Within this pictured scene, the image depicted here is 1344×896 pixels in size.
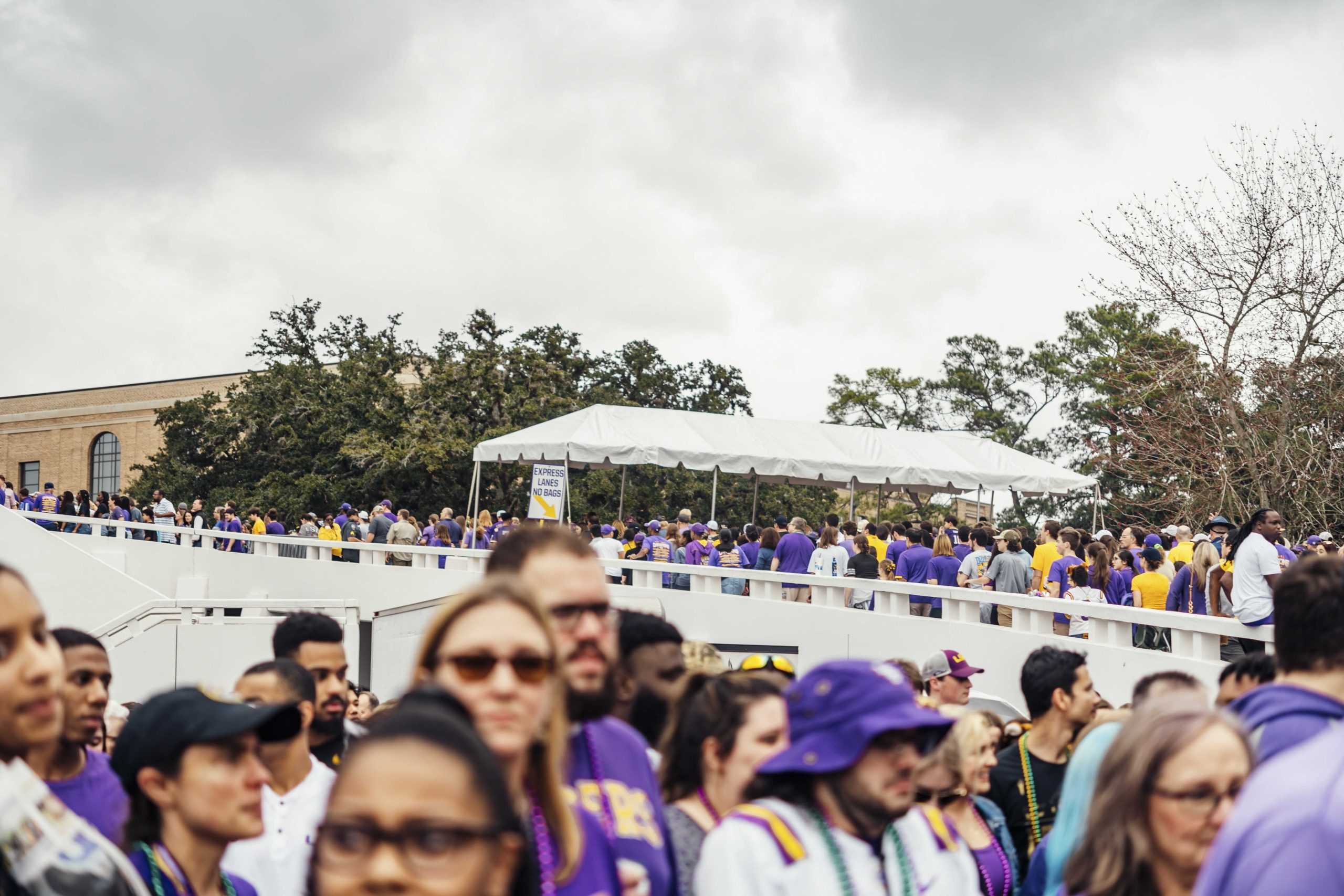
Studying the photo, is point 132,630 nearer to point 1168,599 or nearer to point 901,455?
point 1168,599

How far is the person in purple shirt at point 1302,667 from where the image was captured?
3.39m

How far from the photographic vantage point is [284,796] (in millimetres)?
4410

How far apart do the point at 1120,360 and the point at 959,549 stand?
14.5 m

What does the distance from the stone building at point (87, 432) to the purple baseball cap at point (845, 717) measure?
62.8 m

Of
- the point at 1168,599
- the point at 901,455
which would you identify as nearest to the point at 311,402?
the point at 901,455

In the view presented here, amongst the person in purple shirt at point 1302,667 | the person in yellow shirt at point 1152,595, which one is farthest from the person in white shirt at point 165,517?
the person in purple shirt at point 1302,667

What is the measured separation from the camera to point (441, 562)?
948 inches

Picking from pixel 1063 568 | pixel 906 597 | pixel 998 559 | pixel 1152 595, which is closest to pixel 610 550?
pixel 906 597

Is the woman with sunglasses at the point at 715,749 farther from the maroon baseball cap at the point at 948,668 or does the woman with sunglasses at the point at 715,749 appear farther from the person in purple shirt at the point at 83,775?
the maroon baseball cap at the point at 948,668

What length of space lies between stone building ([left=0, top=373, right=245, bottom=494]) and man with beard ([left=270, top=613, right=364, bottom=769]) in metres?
60.0

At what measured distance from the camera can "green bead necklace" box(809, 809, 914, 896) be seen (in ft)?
9.88

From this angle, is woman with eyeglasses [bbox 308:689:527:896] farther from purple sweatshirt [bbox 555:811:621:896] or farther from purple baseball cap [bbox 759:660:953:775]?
purple baseball cap [bbox 759:660:953:775]

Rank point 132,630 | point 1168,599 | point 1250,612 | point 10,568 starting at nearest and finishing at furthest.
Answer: point 10,568 → point 1250,612 → point 1168,599 → point 132,630

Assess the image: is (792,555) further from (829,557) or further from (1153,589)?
(1153,589)
